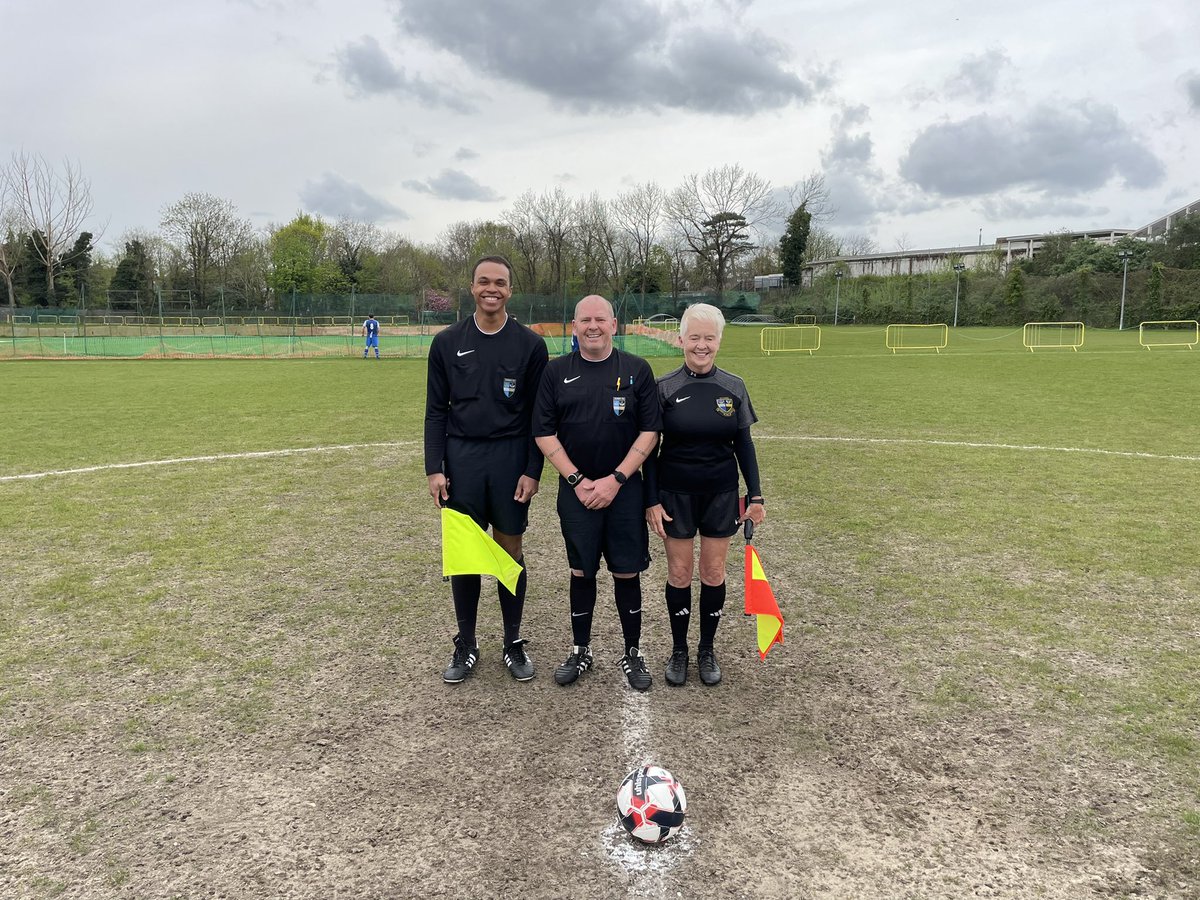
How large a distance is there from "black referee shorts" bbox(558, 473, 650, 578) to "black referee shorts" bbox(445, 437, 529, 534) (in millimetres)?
273

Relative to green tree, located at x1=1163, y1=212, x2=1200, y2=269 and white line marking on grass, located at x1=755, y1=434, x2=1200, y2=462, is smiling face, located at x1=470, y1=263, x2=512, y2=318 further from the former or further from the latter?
green tree, located at x1=1163, y1=212, x2=1200, y2=269

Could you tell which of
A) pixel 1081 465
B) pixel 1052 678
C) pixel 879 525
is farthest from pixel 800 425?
pixel 1052 678

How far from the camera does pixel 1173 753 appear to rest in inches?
124

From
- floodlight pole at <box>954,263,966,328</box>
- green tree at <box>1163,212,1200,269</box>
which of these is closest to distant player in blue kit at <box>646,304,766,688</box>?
floodlight pole at <box>954,263,966,328</box>

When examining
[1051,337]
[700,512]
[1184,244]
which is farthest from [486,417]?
[1184,244]

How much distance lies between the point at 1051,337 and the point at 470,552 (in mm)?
43959

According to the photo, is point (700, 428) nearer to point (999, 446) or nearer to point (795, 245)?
point (999, 446)

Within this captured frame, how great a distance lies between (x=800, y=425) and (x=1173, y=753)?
9046mm

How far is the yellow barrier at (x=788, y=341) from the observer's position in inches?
1291

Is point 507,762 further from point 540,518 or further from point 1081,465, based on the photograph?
point 1081,465

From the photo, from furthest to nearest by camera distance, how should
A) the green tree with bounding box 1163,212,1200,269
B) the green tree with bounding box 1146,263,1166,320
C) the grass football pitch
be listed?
the green tree with bounding box 1163,212,1200,269, the green tree with bounding box 1146,263,1166,320, the grass football pitch

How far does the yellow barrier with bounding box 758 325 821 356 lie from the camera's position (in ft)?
108

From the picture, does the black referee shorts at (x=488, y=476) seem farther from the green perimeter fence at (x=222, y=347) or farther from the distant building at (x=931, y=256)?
the distant building at (x=931, y=256)

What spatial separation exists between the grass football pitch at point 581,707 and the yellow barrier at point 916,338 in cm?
2865
